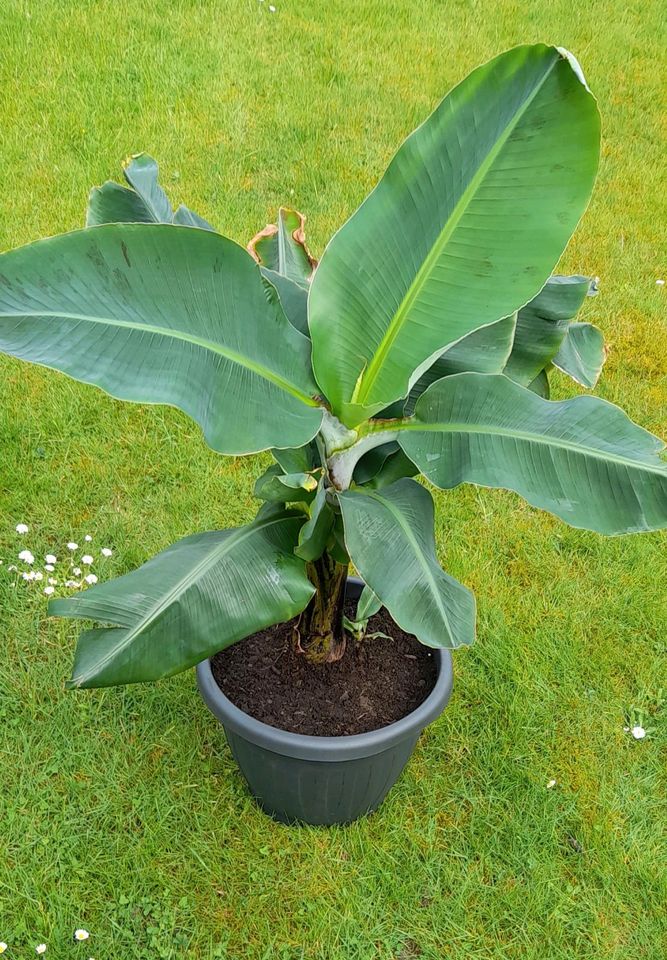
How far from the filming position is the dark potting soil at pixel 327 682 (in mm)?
1468

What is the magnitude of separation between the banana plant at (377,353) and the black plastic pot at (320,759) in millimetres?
345

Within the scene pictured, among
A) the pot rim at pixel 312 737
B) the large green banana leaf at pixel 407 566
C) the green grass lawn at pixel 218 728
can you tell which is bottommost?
the green grass lawn at pixel 218 728

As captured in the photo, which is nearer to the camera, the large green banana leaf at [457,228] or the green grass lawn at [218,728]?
the large green banana leaf at [457,228]

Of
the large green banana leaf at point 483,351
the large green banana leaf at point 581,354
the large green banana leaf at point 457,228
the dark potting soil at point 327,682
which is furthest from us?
the dark potting soil at point 327,682

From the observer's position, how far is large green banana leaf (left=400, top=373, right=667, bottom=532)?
3.26 ft

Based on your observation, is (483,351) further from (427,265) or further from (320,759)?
(320,759)

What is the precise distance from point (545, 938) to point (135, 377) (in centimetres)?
124

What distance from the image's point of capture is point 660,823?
1684mm

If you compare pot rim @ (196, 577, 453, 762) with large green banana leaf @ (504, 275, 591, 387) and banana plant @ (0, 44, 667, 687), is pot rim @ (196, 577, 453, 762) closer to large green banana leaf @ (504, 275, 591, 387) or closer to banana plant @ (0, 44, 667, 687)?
banana plant @ (0, 44, 667, 687)

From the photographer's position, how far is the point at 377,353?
1053mm

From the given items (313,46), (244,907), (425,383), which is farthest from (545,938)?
(313,46)

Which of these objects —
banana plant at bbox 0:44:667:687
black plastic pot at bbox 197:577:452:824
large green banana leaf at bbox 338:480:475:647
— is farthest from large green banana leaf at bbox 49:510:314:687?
black plastic pot at bbox 197:577:452:824

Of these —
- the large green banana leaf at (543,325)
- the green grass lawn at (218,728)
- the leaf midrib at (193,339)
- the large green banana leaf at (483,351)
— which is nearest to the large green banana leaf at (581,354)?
the large green banana leaf at (543,325)

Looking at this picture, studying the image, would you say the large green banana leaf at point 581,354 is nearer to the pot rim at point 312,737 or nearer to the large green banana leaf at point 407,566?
the large green banana leaf at point 407,566
